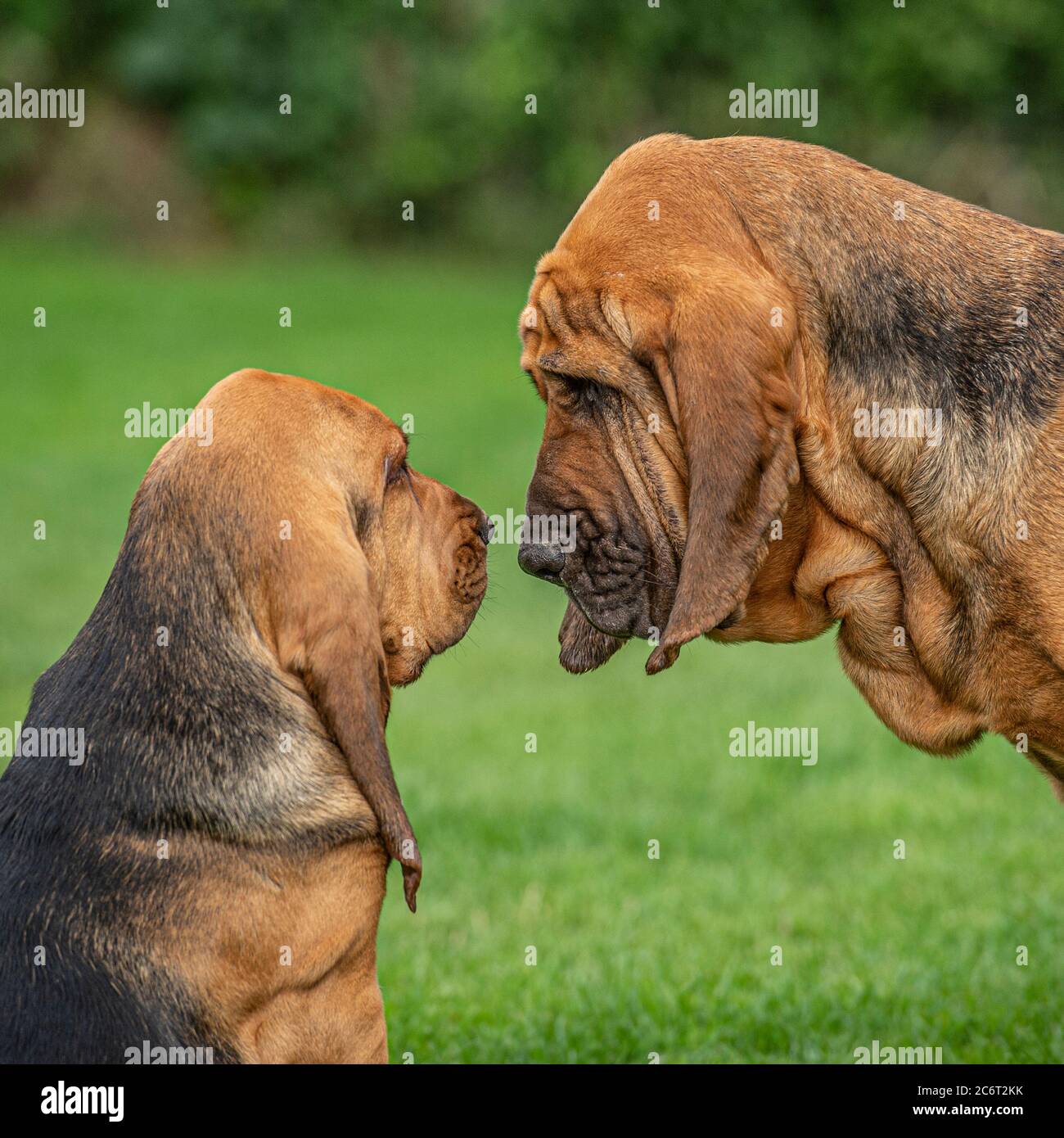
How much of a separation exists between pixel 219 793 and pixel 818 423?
1.97m

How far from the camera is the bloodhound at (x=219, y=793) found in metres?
3.89

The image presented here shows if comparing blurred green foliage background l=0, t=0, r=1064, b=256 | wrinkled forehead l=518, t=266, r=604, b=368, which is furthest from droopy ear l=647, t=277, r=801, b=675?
blurred green foliage background l=0, t=0, r=1064, b=256

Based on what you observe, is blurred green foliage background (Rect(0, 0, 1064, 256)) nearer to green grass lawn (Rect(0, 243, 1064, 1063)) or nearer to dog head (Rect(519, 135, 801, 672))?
green grass lawn (Rect(0, 243, 1064, 1063))

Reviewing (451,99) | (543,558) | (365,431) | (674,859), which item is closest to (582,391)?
(543,558)

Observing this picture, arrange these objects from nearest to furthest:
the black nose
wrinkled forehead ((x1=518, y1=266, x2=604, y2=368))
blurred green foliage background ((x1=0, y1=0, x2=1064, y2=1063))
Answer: wrinkled forehead ((x1=518, y1=266, x2=604, y2=368)), the black nose, blurred green foliage background ((x1=0, y1=0, x2=1064, y2=1063))

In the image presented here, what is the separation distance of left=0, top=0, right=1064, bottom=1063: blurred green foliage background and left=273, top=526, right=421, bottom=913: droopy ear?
1.82 meters

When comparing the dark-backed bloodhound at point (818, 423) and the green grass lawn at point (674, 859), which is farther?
the green grass lawn at point (674, 859)

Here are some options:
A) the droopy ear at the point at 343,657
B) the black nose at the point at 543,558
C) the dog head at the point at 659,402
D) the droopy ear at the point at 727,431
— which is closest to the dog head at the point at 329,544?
the droopy ear at the point at 343,657

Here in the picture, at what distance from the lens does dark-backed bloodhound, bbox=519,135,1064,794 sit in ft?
13.7

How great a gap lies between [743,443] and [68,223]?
32.8 m

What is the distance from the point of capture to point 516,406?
70.3 feet

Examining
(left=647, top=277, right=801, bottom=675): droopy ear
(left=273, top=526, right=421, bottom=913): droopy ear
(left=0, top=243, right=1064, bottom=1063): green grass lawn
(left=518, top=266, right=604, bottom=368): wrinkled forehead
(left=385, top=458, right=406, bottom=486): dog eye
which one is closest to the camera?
(left=273, top=526, right=421, bottom=913): droopy ear

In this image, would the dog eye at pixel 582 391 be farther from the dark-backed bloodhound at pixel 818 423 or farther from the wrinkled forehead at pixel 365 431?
the wrinkled forehead at pixel 365 431

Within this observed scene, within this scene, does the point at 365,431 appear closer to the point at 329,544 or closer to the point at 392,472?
the point at 392,472
